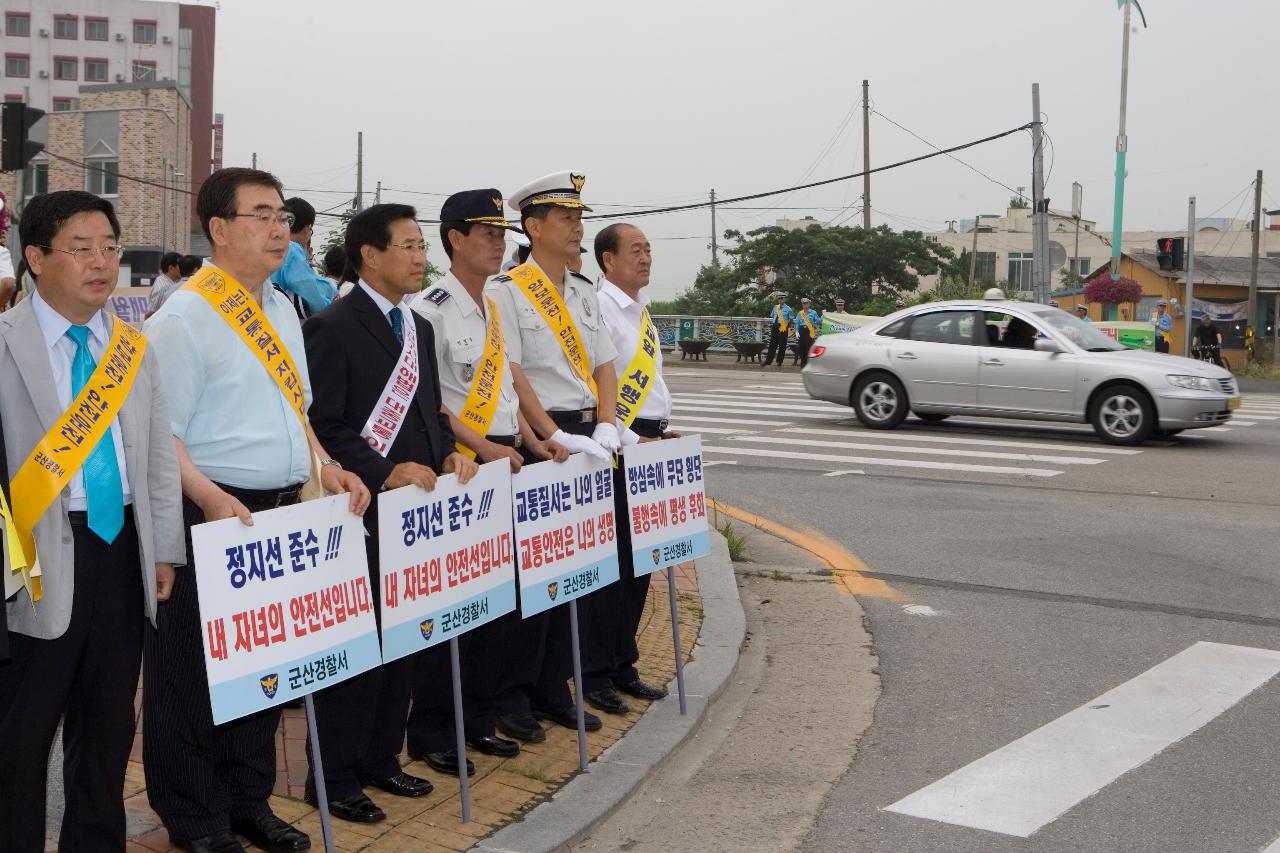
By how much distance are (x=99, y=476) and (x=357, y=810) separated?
4.77 ft

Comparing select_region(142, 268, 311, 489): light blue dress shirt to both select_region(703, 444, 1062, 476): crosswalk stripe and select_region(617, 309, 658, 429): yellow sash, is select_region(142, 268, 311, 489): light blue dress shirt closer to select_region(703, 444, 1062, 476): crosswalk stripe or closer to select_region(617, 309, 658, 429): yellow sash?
select_region(617, 309, 658, 429): yellow sash

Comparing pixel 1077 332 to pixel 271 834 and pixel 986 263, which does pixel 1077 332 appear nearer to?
pixel 271 834

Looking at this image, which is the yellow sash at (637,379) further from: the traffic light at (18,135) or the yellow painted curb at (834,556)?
the traffic light at (18,135)

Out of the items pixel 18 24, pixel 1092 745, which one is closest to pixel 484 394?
pixel 1092 745

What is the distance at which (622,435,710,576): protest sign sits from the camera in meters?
5.44

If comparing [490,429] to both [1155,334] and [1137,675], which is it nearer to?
[1137,675]

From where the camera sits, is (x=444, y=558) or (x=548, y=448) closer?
(x=444, y=558)

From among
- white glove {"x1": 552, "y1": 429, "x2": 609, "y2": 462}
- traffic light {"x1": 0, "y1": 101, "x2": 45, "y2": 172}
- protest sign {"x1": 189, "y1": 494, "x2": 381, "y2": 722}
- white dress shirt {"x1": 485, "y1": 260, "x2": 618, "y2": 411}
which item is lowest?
protest sign {"x1": 189, "y1": 494, "x2": 381, "y2": 722}

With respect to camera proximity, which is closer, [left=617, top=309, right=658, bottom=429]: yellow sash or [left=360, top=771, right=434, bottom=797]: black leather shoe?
[left=360, top=771, right=434, bottom=797]: black leather shoe

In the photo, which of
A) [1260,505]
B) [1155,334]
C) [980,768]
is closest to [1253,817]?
[980,768]

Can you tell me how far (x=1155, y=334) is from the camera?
86.6 ft

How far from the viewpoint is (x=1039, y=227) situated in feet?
93.1

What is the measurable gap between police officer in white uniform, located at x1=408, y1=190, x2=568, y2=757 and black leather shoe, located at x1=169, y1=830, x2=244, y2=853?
3.40 feet

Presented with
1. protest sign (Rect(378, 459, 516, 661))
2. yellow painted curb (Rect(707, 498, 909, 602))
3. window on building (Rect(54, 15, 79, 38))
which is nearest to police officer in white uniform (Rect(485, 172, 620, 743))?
protest sign (Rect(378, 459, 516, 661))
